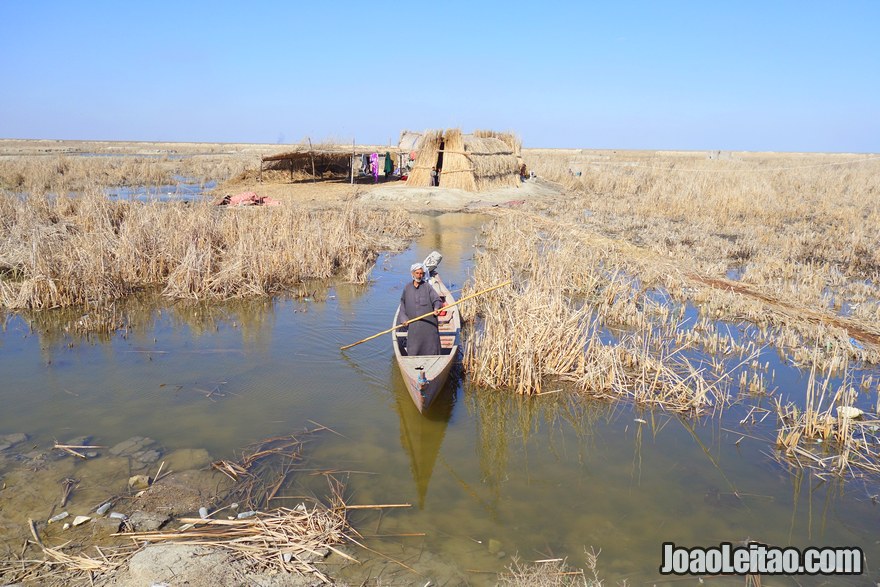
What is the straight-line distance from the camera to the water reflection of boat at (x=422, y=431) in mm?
5262

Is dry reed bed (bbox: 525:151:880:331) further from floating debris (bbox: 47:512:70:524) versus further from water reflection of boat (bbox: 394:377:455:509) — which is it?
floating debris (bbox: 47:512:70:524)

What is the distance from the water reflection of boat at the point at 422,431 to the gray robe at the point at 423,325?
61cm

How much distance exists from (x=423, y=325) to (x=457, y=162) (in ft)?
61.3

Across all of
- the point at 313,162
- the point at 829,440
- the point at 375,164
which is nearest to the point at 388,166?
the point at 375,164

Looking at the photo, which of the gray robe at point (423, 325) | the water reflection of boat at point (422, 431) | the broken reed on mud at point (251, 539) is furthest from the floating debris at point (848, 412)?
the broken reed on mud at point (251, 539)

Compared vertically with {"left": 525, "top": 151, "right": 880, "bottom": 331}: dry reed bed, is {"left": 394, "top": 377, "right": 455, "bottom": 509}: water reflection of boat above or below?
below

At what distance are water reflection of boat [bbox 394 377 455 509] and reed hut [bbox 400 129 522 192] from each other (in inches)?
721

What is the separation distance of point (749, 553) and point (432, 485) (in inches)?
103

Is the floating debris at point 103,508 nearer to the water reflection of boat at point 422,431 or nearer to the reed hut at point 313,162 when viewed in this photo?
the water reflection of boat at point 422,431

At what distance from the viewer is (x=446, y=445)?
5.80 m

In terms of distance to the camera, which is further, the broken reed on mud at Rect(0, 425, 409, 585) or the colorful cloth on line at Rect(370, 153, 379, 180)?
the colorful cloth on line at Rect(370, 153, 379, 180)

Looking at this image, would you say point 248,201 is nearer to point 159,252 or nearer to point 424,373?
point 159,252

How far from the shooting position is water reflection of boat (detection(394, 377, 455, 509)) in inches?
207

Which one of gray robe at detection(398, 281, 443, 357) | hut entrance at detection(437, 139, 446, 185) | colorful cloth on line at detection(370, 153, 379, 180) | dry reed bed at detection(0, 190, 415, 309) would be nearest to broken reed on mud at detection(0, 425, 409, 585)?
gray robe at detection(398, 281, 443, 357)
